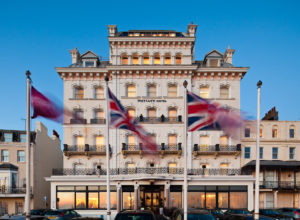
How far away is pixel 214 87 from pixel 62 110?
1010 inches

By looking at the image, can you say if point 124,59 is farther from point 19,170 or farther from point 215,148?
point 19,170

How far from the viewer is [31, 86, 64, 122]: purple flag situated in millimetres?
16688

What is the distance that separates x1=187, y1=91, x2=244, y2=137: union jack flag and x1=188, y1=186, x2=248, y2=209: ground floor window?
20009 millimetres

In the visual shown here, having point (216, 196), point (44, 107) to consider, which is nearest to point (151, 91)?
point (216, 196)

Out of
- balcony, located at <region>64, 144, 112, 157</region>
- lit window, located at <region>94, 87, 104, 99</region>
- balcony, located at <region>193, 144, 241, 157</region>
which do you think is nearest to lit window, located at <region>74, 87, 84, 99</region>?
lit window, located at <region>94, 87, 104, 99</region>

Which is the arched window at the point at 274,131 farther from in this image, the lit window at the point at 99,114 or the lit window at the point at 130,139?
the lit window at the point at 99,114

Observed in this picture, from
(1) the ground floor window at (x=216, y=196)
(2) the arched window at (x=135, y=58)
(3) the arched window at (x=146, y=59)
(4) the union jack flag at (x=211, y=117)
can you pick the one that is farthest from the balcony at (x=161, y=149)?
(4) the union jack flag at (x=211, y=117)

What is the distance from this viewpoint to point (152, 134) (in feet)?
123

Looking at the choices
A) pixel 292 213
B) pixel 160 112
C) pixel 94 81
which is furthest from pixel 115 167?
pixel 292 213

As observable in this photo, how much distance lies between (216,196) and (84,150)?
1744 cm

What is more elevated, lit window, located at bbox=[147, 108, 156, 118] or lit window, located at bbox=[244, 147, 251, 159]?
lit window, located at bbox=[147, 108, 156, 118]

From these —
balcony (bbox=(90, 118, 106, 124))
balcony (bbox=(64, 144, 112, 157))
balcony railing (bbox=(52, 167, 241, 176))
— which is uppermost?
balcony (bbox=(90, 118, 106, 124))

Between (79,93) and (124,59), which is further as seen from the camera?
(124,59)

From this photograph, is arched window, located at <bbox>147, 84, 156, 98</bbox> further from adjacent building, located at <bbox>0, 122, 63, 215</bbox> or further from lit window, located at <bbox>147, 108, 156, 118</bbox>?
adjacent building, located at <bbox>0, 122, 63, 215</bbox>
